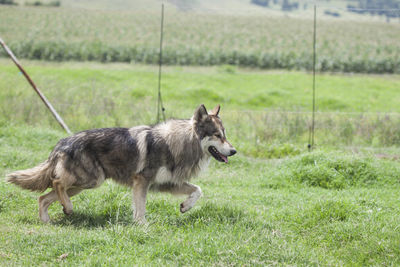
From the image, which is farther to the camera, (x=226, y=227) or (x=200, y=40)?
(x=200, y=40)

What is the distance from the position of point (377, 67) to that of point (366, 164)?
23.2 metres

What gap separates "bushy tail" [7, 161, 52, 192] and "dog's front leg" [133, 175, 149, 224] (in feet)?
4.26

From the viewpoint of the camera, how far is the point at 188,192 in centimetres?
658

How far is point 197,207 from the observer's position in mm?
6902

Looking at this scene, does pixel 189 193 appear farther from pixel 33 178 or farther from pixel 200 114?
pixel 33 178

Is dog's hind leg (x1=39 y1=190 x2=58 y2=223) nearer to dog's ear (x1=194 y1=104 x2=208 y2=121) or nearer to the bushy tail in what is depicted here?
the bushy tail

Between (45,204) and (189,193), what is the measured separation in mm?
2110

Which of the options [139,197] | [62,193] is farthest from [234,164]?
[62,193]

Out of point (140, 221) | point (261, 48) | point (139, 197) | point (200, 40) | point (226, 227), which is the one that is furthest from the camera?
point (200, 40)

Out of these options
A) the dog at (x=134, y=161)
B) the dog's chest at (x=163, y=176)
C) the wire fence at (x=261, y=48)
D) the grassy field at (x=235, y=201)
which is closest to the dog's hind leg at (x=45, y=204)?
the dog at (x=134, y=161)

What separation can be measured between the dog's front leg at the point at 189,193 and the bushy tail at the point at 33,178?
6.34 ft

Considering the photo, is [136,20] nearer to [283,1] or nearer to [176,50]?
[176,50]

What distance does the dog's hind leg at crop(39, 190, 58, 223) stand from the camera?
6.29m

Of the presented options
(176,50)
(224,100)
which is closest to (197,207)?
(224,100)
